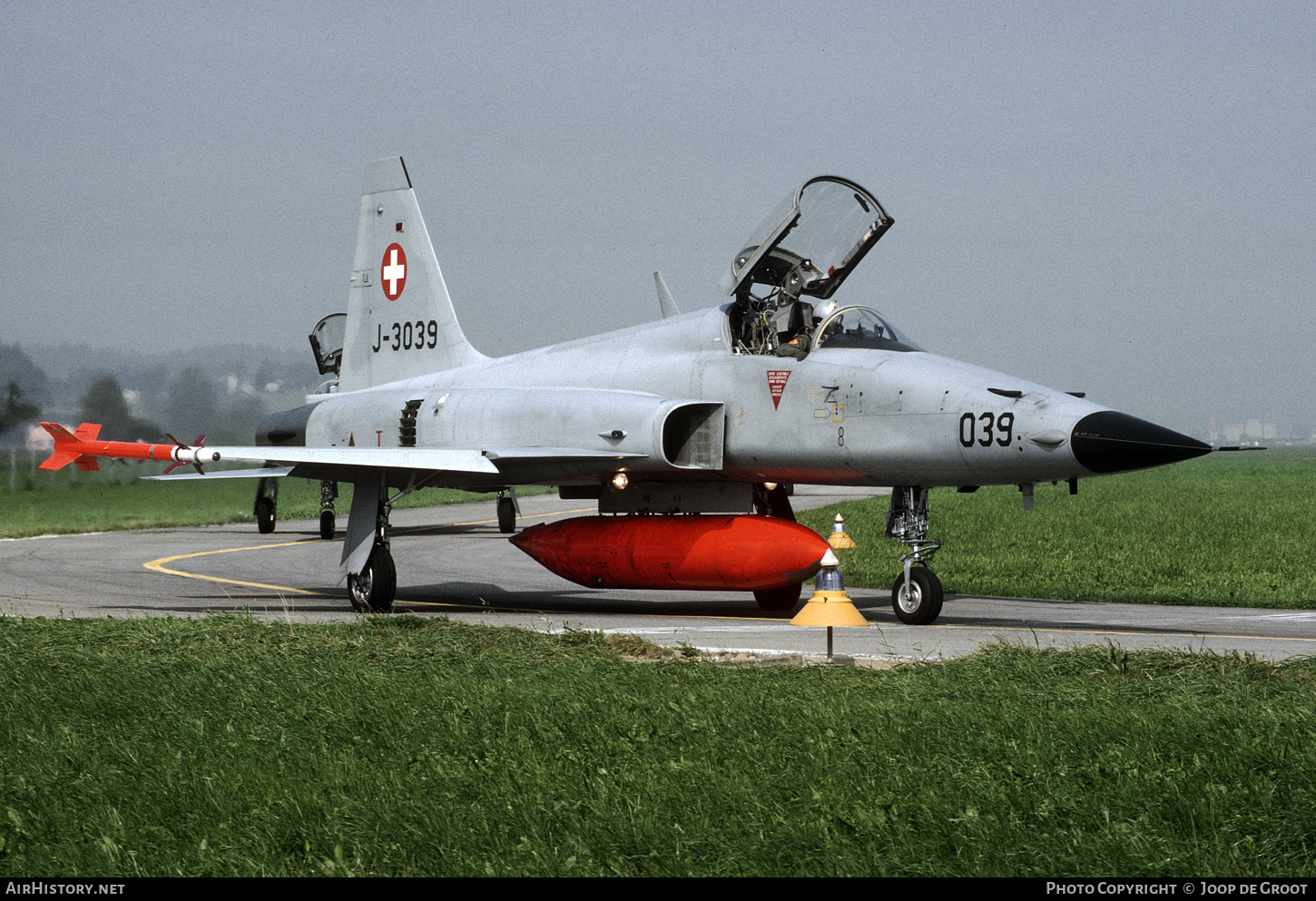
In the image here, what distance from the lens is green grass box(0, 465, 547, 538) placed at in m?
29.8

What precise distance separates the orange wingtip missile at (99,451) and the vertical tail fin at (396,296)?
411 centimetres

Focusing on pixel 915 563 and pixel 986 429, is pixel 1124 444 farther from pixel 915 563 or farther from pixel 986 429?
pixel 915 563

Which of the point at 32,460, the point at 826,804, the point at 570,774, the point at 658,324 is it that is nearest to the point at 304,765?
the point at 570,774

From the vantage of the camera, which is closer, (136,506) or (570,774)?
(570,774)

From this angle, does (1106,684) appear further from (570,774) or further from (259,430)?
(259,430)

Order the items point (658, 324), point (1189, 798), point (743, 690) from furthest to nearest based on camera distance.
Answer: point (658, 324), point (743, 690), point (1189, 798)

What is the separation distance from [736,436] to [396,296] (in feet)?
22.9

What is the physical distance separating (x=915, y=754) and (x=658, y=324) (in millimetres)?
9840

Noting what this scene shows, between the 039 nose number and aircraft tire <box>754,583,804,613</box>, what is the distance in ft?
11.0

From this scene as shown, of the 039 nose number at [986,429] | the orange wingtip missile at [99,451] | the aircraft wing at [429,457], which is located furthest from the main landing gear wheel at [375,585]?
the 039 nose number at [986,429]

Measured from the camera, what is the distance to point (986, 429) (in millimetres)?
12156

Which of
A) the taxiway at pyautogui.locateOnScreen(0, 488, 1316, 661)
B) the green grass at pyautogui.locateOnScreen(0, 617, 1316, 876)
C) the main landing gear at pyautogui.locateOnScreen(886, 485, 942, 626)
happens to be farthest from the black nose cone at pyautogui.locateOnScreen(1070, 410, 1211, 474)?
the green grass at pyautogui.locateOnScreen(0, 617, 1316, 876)

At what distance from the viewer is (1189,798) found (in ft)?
16.6

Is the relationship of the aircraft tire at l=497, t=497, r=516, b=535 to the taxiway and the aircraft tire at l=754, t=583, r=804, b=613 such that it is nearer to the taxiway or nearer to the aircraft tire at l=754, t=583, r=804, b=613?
the taxiway
